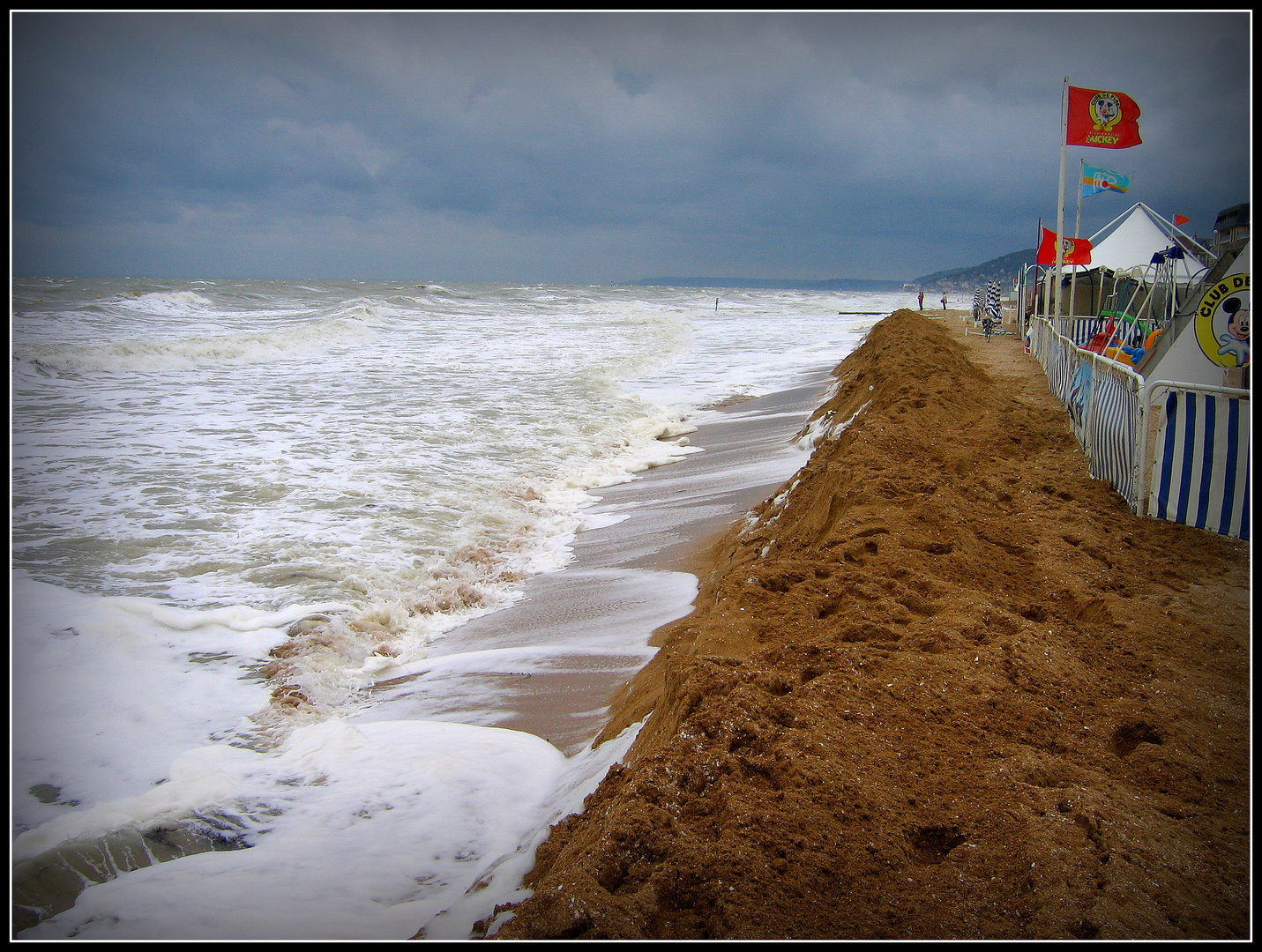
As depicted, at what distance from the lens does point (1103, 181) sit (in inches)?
679

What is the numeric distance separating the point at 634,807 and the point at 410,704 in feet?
8.49

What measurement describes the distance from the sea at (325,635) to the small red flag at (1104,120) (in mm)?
9074

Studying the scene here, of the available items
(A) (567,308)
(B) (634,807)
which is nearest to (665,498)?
(B) (634,807)

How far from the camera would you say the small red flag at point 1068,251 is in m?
18.4

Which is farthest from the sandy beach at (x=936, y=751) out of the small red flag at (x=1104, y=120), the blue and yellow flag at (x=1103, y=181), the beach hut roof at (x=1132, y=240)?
the beach hut roof at (x=1132, y=240)

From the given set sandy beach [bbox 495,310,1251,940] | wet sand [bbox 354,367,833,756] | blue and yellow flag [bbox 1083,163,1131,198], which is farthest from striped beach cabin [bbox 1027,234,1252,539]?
blue and yellow flag [bbox 1083,163,1131,198]

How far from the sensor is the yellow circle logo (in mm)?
7141

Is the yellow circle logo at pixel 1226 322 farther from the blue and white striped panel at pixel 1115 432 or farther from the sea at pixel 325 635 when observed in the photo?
the sea at pixel 325 635

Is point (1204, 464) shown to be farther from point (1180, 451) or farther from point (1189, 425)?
point (1189, 425)

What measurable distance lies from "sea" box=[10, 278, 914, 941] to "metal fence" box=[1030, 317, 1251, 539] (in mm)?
3410

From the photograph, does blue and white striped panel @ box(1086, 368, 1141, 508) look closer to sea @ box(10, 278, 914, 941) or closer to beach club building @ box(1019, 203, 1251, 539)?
beach club building @ box(1019, 203, 1251, 539)

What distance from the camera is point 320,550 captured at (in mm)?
6711

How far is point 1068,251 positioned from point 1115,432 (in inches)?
654

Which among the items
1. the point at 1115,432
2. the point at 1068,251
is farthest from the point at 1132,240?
the point at 1115,432
